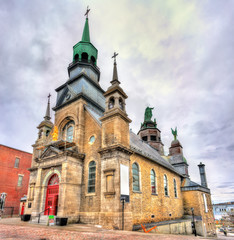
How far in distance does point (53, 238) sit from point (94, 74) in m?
21.1

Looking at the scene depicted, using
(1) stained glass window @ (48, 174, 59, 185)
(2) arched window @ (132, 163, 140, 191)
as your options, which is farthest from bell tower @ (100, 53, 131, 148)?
(1) stained glass window @ (48, 174, 59, 185)

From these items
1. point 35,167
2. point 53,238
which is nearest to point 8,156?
point 35,167

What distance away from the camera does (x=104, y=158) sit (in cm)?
1524

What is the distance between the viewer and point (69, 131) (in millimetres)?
20688

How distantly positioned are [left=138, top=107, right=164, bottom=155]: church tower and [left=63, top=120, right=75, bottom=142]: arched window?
2132 cm

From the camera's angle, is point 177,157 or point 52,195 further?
point 177,157

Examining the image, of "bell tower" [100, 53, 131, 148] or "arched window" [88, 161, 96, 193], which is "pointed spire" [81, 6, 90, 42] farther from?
"arched window" [88, 161, 96, 193]

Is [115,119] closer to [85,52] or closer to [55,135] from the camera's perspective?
[55,135]

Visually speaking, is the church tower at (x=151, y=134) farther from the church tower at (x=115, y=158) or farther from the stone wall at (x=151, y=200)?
the church tower at (x=115, y=158)

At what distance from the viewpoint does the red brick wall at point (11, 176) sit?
28875 millimetres

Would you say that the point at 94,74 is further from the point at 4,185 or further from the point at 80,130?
the point at 4,185

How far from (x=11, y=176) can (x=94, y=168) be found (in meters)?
20.9

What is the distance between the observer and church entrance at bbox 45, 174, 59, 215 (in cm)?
1604

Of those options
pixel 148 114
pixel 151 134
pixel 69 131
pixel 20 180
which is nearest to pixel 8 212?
pixel 20 180
